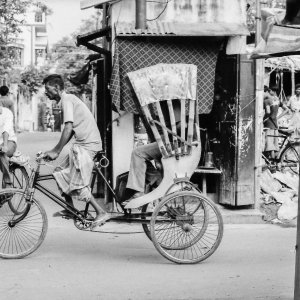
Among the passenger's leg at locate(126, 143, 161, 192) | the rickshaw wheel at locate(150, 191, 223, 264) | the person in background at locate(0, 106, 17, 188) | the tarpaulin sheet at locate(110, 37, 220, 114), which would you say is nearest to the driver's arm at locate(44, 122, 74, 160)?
the passenger's leg at locate(126, 143, 161, 192)

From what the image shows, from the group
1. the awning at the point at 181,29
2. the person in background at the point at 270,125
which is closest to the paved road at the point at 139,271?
the awning at the point at 181,29

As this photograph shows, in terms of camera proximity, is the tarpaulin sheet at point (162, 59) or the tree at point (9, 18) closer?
the tarpaulin sheet at point (162, 59)

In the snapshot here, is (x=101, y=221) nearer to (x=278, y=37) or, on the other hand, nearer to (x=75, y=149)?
(x=75, y=149)

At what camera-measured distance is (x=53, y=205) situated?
453 inches

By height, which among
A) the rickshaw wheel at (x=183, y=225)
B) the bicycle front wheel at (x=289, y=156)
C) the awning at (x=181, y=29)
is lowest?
the rickshaw wheel at (x=183, y=225)

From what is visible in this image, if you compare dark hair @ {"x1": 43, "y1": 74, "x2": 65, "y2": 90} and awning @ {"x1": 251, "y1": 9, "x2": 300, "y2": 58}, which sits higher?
awning @ {"x1": 251, "y1": 9, "x2": 300, "y2": 58}

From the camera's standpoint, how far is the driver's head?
755cm

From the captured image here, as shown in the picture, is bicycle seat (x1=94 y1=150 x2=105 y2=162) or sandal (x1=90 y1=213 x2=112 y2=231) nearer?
sandal (x1=90 y1=213 x2=112 y2=231)

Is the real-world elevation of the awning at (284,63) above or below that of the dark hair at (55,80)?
above

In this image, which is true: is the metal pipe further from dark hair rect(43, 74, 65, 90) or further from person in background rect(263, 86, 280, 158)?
person in background rect(263, 86, 280, 158)

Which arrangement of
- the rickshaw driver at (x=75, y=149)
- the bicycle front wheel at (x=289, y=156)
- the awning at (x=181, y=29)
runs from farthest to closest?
the bicycle front wheel at (x=289, y=156) → the awning at (x=181, y=29) → the rickshaw driver at (x=75, y=149)

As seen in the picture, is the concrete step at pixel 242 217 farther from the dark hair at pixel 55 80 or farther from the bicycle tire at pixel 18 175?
the dark hair at pixel 55 80

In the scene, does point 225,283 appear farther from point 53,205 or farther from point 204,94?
point 53,205

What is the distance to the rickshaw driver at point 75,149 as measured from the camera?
741cm
